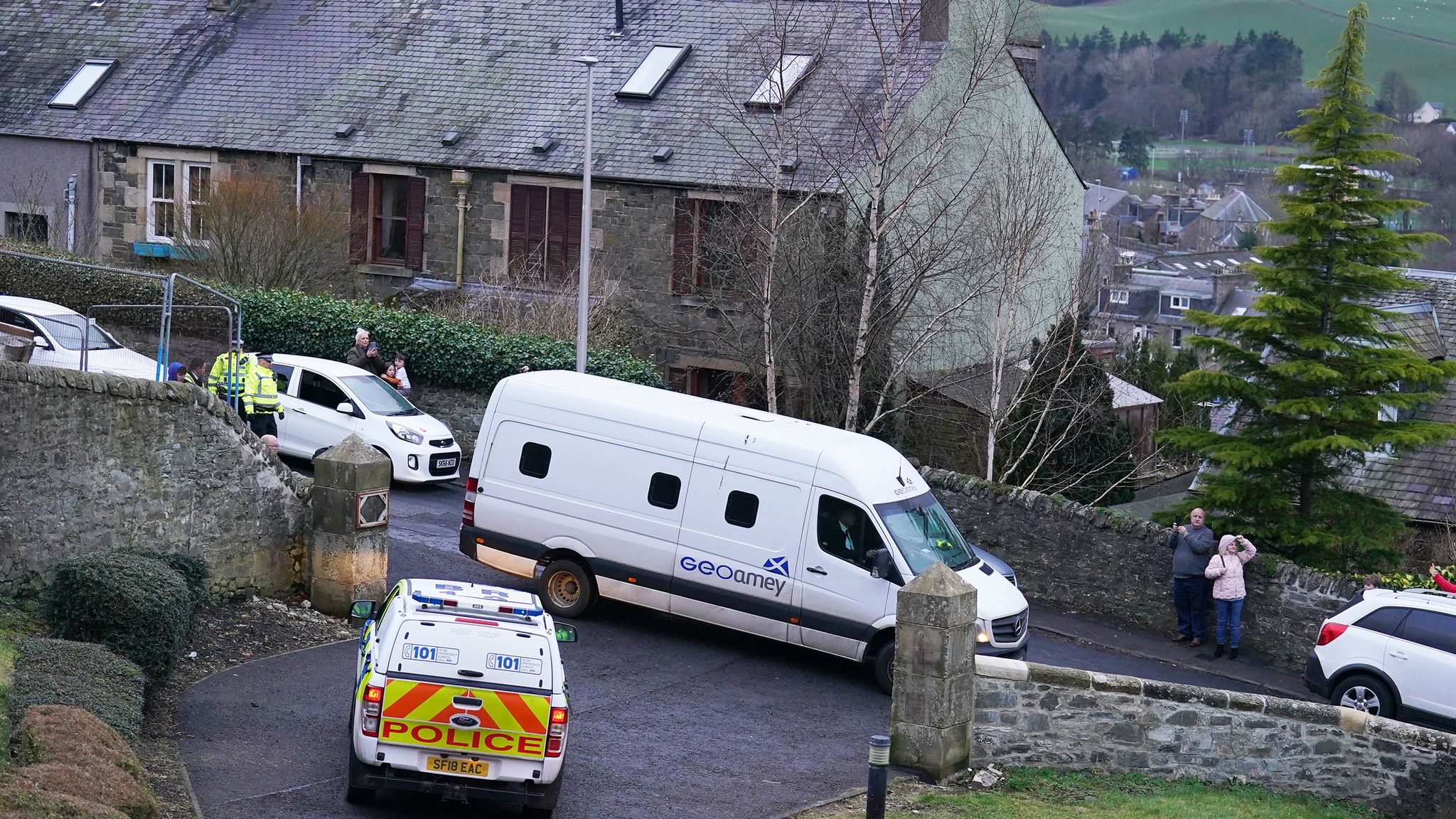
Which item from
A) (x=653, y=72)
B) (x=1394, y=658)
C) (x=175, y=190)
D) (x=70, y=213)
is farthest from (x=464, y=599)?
(x=70, y=213)

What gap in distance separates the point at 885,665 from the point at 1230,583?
582 centimetres

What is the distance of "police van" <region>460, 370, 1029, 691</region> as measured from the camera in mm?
14867

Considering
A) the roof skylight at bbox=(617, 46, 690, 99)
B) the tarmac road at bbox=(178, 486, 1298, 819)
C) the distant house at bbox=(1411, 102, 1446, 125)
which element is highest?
the distant house at bbox=(1411, 102, 1446, 125)

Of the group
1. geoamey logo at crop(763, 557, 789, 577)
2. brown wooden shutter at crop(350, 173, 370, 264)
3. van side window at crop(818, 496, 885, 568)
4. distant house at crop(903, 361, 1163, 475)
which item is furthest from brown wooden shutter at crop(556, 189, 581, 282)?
van side window at crop(818, 496, 885, 568)

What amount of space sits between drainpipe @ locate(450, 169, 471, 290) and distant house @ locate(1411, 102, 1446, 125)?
12061cm

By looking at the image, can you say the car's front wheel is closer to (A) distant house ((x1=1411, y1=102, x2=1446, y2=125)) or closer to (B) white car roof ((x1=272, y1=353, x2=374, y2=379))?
(B) white car roof ((x1=272, y1=353, x2=374, y2=379))

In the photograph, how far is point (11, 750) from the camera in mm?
9180

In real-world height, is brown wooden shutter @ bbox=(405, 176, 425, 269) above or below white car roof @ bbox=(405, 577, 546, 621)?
above

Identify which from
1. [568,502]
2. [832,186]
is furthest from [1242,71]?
[568,502]

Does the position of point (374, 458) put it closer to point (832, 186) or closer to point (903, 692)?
point (903, 692)

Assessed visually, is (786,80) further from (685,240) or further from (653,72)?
(653,72)

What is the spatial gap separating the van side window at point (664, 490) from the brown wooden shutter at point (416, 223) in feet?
53.4

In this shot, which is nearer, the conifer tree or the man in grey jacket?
the man in grey jacket

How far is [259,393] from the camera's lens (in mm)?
18891
